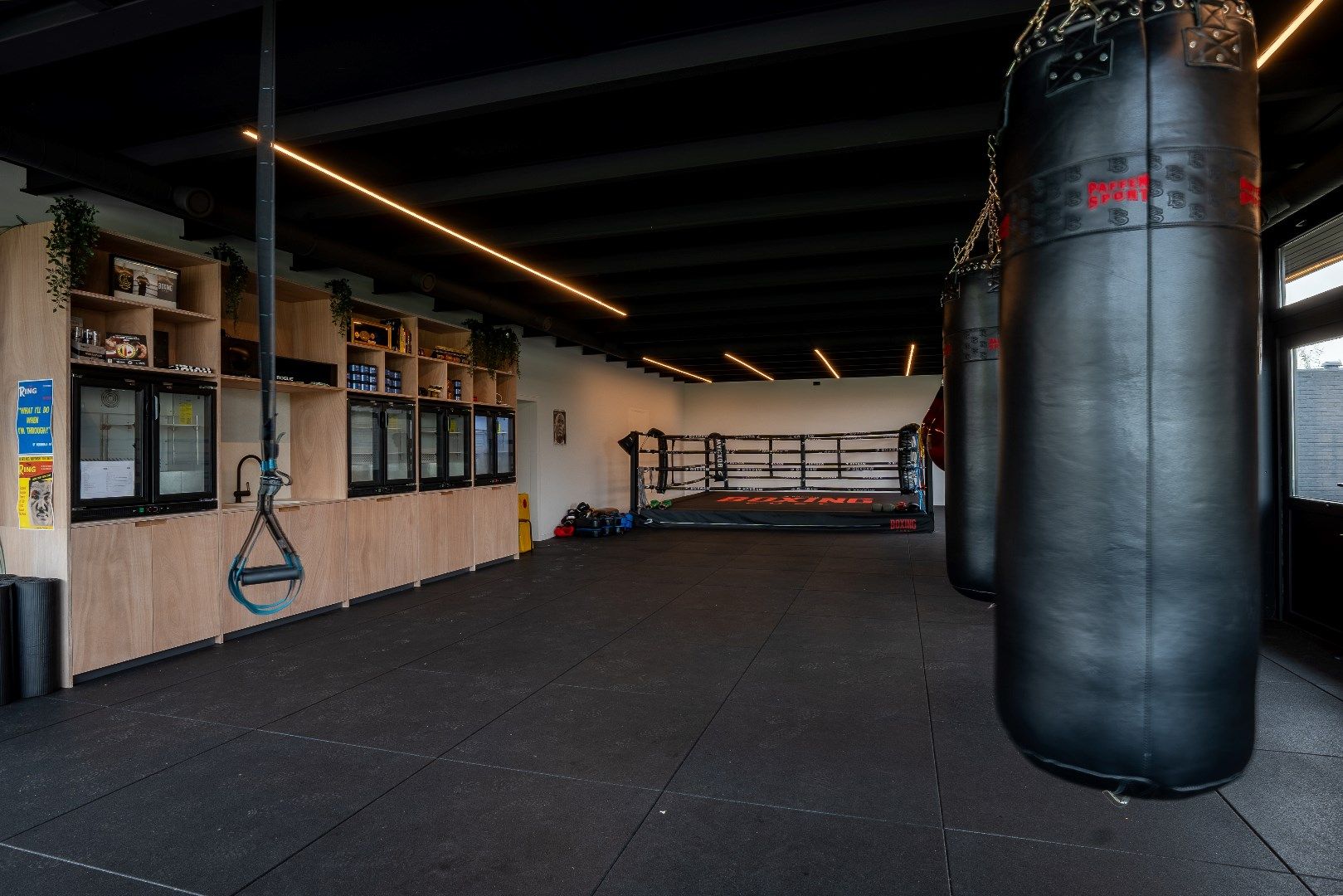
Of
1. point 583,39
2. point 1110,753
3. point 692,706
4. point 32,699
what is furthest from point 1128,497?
point 32,699

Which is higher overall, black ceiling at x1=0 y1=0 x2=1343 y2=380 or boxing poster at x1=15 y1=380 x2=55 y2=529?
black ceiling at x1=0 y1=0 x2=1343 y2=380

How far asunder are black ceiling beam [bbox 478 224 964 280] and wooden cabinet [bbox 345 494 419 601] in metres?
2.50

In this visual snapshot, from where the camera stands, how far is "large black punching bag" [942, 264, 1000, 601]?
2.56 metres

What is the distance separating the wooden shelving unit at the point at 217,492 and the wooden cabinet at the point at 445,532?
2cm

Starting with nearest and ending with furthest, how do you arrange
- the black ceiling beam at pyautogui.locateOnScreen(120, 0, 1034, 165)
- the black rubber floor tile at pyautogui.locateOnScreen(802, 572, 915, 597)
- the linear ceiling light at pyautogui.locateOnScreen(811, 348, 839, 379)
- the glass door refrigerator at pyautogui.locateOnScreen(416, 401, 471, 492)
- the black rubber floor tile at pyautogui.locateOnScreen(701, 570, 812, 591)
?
the black ceiling beam at pyautogui.locateOnScreen(120, 0, 1034, 165)
the black rubber floor tile at pyautogui.locateOnScreen(802, 572, 915, 597)
the black rubber floor tile at pyautogui.locateOnScreen(701, 570, 812, 591)
the glass door refrigerator at pyautogui.locateOnScreen(416, 401, 471, 492)
the linear ceiling light at pyautogui.locateOnScreen(811, 348, 839, 379)

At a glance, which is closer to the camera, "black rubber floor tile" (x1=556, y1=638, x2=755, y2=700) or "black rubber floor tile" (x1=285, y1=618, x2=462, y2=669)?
"black rubber floor tile" (x1=556, y1=638, x2=755, y2=700)

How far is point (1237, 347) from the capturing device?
3.86 ft

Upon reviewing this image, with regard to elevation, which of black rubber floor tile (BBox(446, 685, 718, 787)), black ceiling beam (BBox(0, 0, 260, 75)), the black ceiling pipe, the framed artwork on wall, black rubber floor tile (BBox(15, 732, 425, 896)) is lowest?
black rubber floor tile (BBox(15, 732, 425, 896))

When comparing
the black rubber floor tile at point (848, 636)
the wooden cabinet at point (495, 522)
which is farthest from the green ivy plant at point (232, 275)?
the black rubber floor tile at point (848, 636)

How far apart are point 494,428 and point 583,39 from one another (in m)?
5.25

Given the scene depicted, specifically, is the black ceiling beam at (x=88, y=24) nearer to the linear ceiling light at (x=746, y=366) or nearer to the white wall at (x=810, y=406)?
the linear ceiling light at (x=746, y=366)

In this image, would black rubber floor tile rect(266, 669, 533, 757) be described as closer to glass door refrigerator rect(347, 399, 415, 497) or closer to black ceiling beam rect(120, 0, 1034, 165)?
glass door refrigerator rect(347, 399, 415, 497)

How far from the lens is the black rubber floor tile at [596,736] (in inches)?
109

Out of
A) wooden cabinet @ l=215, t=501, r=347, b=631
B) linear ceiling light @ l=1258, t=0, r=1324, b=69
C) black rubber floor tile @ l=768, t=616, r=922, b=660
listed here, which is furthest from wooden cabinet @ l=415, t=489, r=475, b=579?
linear ceiling light @ l=1258, t=0, r=1324, b=69
